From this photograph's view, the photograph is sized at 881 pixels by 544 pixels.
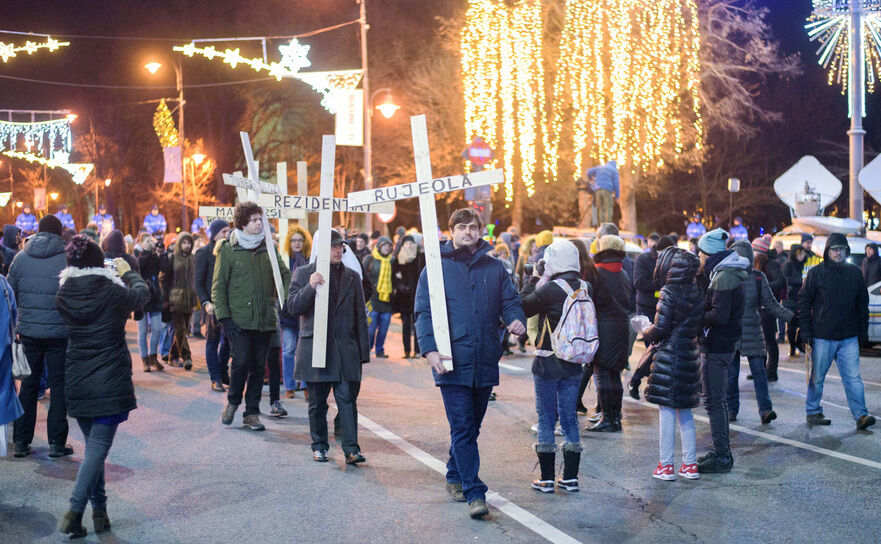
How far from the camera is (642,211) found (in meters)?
56.7

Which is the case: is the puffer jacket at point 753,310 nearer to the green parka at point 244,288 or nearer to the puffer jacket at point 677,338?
the puffer jacket at point 677,338

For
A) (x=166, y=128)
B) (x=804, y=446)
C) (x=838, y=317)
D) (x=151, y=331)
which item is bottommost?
(x=804, y=446)

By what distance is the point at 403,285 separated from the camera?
1672 centimetres

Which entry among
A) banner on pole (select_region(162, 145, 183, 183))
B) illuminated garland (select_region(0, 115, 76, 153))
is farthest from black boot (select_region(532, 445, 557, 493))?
illuminated garland (select_region(0, 115, 76, 153))

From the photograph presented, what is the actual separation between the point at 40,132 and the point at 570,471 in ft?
136

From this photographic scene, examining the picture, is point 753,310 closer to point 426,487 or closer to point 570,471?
point 570,471

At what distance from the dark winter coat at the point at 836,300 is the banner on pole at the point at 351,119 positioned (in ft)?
65.4

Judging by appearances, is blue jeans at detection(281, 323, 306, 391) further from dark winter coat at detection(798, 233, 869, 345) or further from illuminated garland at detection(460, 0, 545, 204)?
illuminated garland at detection(460, 0, 545, 204)

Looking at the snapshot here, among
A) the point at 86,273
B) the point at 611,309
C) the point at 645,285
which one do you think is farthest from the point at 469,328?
the point at 645,285

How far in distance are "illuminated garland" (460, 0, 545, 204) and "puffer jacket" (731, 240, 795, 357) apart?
18.6 meters

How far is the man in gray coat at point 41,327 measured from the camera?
8.56m

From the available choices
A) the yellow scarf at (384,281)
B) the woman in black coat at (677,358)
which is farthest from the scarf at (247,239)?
the yellow scarf at (384,281)

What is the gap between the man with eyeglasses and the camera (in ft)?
32.6

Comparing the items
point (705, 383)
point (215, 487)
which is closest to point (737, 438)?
point (705, 383)
